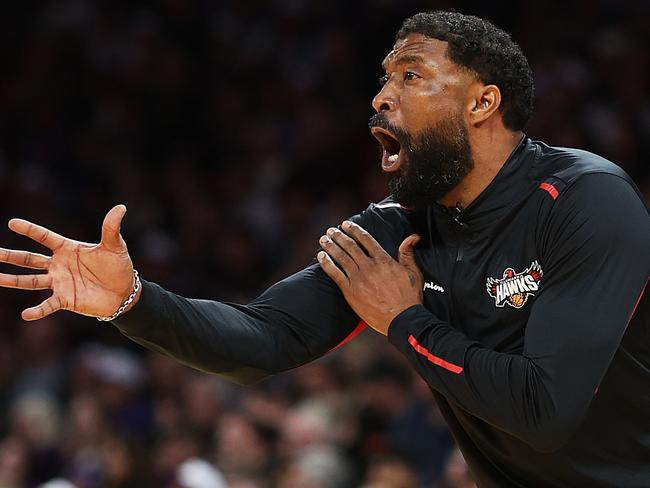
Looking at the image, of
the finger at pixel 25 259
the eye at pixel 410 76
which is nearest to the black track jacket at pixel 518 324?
the finger at pixel 25 259

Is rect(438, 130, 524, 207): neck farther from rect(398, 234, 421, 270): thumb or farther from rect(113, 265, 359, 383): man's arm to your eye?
rect(113, 265, 359, 383): man's arm

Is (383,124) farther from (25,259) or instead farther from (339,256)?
(25,259)

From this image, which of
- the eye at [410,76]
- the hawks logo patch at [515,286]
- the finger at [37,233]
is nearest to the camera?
the finger at [37,233]

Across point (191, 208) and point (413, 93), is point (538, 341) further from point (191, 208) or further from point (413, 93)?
point (191, 208)

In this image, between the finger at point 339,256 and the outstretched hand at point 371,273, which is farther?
the finger at point 339,256

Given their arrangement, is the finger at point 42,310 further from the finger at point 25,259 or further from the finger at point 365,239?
the finger at point 365,239

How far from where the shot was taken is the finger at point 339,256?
3195 millimetres

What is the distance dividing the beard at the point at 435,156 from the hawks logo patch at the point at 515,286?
0.32 metres

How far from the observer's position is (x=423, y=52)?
3.19 m

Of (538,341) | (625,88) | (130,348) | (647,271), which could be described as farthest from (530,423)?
(130,348)

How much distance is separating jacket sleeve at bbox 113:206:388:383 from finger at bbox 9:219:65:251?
0.25 m

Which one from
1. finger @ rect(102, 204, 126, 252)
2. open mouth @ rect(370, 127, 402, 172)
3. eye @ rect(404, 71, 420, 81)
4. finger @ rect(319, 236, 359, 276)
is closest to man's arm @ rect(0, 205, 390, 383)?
finger @ rect(102, 204, 126, 252)

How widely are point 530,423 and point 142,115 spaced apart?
7283 mm

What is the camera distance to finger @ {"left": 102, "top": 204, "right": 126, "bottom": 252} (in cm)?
279
